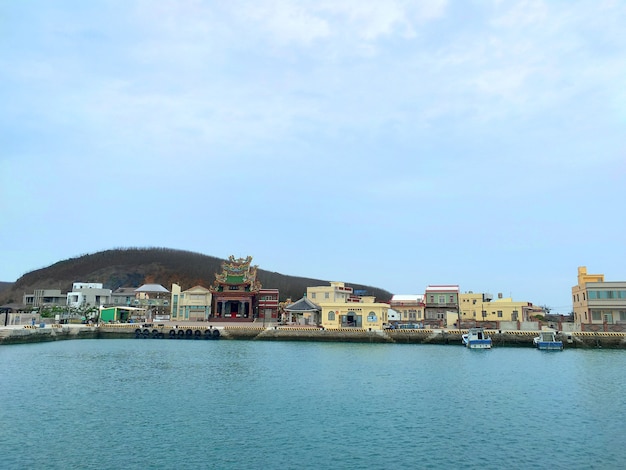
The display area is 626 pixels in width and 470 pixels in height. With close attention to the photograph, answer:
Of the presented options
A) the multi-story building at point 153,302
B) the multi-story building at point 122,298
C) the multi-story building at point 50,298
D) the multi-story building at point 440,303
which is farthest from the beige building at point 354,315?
the multi-story building at point 50,298

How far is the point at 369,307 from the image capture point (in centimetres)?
8800

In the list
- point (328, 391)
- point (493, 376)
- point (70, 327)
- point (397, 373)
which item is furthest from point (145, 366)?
point (70, 327)

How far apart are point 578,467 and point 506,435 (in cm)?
496

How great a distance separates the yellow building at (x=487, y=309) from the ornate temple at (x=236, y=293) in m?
44.1

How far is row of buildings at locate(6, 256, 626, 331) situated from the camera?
8112 cm

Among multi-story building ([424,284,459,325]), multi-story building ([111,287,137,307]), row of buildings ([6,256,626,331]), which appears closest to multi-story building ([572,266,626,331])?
row of buildings ([6,256,626,331])

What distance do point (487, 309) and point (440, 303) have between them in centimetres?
959

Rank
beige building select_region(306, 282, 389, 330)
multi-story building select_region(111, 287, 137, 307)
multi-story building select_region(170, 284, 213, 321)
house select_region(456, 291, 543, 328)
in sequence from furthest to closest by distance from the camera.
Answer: multi-story building select_region(111, 287, 137, 307), multi-story building select_region(170, 284, 213, 321), house select_region(456, 291, 543, 328), beige building select_region(306, 282, 389, 330)

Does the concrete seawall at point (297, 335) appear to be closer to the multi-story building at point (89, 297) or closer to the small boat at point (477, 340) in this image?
the small boat at point (477, 340)

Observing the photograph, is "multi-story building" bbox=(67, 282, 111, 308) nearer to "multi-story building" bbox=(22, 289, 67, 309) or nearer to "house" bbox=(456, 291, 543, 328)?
"multi-story building" bbox=(22, 289, 67, 309)

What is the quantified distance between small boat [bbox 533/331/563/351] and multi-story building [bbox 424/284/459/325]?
97.9ft

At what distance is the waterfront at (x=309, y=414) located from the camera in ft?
73.2

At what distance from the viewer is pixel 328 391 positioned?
36906 mm

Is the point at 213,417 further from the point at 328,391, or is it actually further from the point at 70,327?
the point at 70,327
